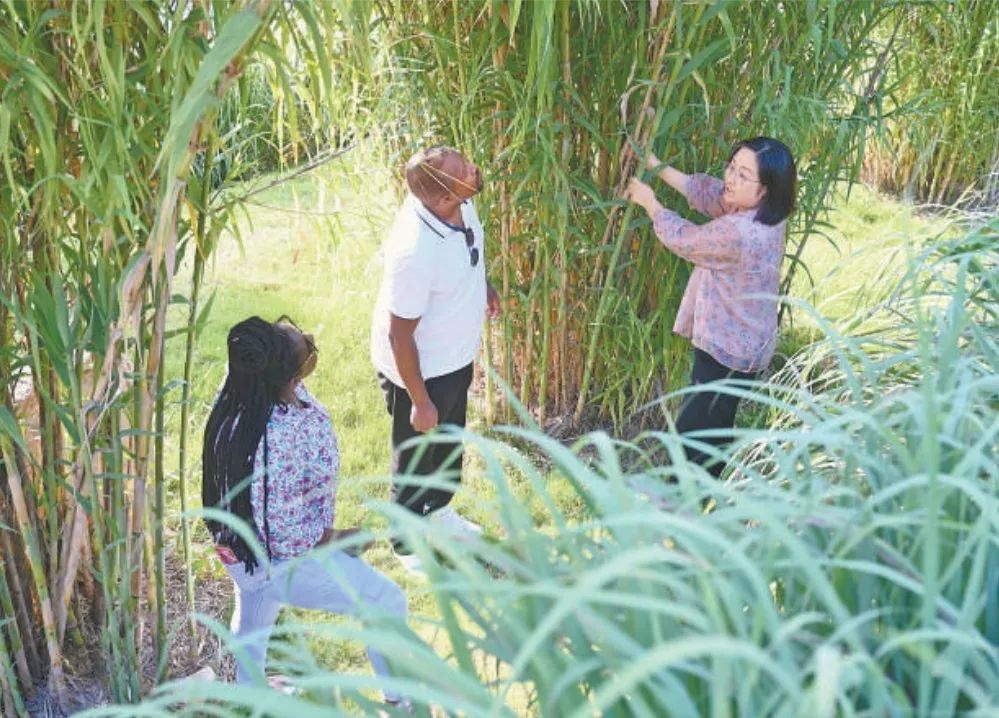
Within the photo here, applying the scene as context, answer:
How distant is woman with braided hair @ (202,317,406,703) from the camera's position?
229cm

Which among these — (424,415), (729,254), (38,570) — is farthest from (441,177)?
(38,570)

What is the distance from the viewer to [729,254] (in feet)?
9.62

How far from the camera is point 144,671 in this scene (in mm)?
2496

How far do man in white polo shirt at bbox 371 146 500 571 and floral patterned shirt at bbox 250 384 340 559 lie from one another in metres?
0.42

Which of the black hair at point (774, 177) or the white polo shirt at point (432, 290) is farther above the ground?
the black hair at point (774, 177)

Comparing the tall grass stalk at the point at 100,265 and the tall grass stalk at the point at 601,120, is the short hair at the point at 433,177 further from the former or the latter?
the tall grass stalk at the point at 100,265

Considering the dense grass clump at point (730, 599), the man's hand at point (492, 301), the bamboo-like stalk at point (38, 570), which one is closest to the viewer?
the dense grass clump at point (730, 599)

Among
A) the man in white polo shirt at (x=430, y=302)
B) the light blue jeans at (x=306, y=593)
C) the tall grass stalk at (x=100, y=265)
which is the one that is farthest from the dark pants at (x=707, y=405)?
the tall grass stalk at (x=100, y=265)

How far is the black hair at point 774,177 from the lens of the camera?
2857 mm

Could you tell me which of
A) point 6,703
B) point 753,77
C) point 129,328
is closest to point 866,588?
point 129,328

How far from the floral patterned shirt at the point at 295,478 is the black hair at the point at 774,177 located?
1230 millimetres

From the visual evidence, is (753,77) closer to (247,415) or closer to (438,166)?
(438,166)

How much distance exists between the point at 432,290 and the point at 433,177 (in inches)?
11.1

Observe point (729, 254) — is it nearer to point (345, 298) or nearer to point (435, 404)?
point (435, 404)
